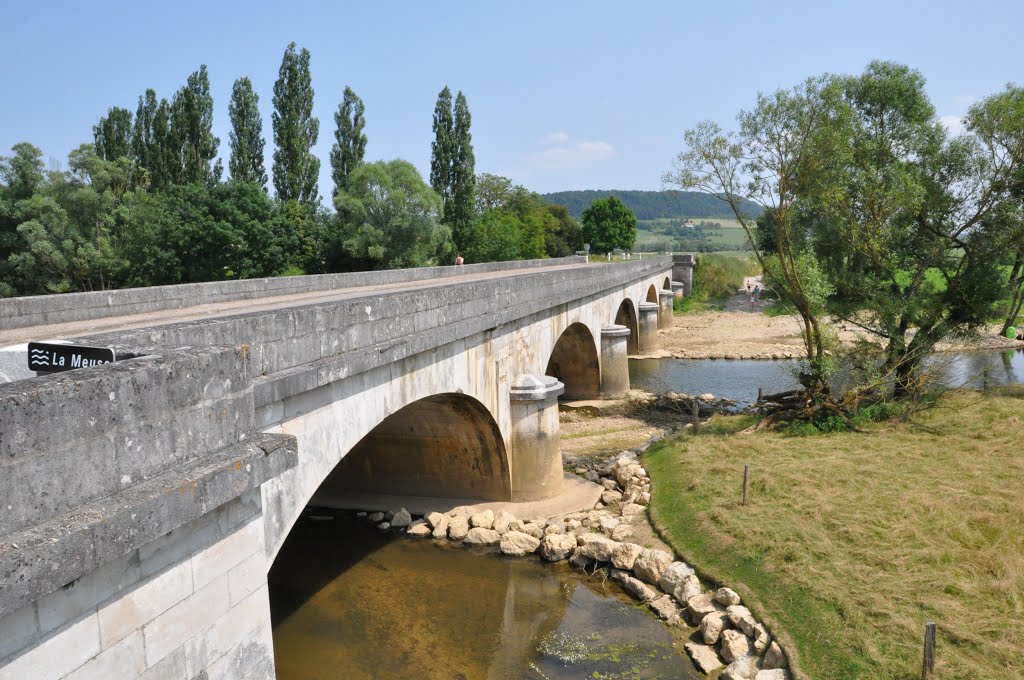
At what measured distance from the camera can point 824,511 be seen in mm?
13469

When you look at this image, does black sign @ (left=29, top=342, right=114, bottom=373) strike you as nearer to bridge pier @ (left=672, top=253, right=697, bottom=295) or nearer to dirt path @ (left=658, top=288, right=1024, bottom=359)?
dirt path @ (left=658, top=288, right=1024, bottom=359)

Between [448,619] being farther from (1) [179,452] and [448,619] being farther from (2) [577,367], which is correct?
(2) [577,367]

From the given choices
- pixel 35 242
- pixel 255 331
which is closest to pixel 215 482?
pixel 255 331

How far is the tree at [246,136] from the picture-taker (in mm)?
42594

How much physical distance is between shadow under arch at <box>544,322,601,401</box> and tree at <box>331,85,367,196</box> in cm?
2328

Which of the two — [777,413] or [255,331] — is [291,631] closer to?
[255,331]

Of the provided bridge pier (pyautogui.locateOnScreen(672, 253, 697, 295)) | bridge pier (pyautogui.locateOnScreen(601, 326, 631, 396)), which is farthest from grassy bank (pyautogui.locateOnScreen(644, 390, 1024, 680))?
bridge pier (pyautogui.locateOnScreen(672, 253, 697, 295))

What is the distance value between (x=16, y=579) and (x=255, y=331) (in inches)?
150

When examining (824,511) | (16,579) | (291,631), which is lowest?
(291,631)

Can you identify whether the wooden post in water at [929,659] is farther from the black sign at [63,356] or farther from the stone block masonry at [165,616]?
the black sign at [63,356]

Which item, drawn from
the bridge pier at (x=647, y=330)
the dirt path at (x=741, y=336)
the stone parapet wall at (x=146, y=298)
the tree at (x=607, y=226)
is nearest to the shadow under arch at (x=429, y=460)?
the stone parapet wall at (x=146, y=298)

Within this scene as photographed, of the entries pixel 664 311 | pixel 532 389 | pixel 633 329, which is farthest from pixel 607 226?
pixel 532 389

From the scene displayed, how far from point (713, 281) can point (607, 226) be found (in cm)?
2042

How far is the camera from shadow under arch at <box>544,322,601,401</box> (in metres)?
26.5
